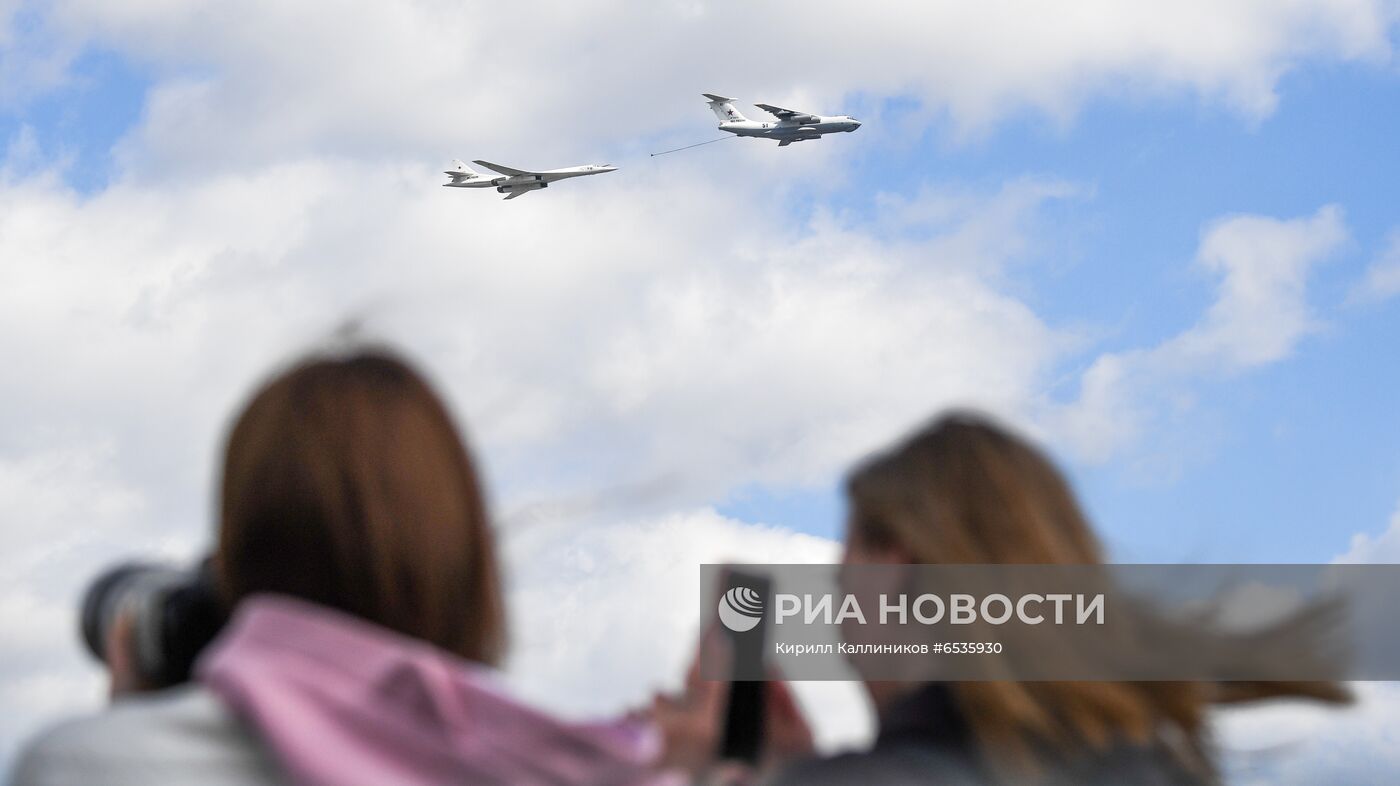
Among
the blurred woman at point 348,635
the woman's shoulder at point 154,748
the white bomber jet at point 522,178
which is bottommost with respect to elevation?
the woman's shoulder at point 154,748

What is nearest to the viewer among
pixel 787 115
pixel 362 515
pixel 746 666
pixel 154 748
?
pixel 154 748

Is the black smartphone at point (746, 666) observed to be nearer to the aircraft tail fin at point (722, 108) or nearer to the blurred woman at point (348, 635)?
the blurred woman at point (348, 635)

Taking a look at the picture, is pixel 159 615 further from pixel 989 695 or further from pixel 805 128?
pixel 805 128

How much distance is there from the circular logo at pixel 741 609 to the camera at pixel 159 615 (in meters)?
1.53

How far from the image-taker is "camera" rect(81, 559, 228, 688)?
12.1 ft

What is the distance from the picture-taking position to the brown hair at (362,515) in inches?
134

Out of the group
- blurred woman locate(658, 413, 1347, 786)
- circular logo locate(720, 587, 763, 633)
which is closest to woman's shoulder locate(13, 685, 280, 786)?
blurred woman locate(658, 413, 1347, 786)

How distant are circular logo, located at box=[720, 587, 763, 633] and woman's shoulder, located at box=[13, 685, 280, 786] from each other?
67.0 inches

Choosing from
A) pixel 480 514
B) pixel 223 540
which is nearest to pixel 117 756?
pixel 223 540

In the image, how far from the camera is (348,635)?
3.20 m

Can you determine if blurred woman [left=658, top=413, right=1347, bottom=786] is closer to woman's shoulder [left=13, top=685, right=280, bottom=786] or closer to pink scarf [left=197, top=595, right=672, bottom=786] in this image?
pink scarf [left=197, top=595, right=672, bottom=786]

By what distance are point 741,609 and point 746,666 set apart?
8.8 inches

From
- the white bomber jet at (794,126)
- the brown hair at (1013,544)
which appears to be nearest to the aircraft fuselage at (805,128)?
the white bomber jet at (794,126)

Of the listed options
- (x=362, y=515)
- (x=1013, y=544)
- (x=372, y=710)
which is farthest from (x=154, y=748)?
(x=1013, y=544)
